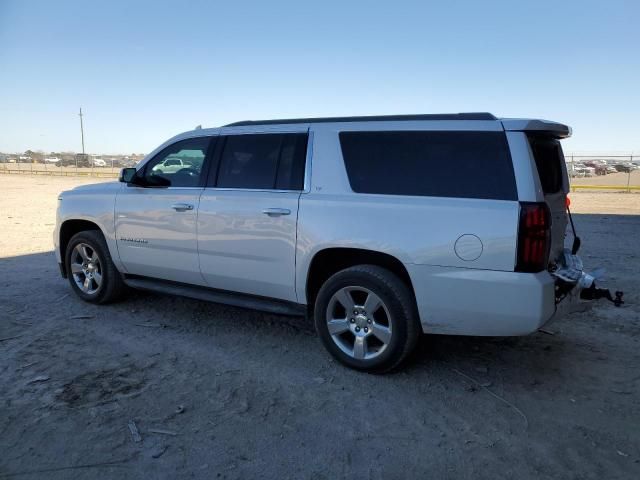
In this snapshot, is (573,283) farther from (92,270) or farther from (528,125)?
(92,270)

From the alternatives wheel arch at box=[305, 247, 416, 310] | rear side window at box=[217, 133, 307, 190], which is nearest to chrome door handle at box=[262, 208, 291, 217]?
rear side window at box=[217, 133, 307, 190]

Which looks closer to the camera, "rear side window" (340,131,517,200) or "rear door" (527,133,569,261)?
"rear side window" (340,131,517,200)

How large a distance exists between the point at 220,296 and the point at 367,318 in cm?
147

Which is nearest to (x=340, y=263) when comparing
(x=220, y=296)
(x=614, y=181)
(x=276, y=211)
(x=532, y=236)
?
(x=276, y=211)

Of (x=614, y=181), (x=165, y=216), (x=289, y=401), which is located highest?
(x=165, y=216)

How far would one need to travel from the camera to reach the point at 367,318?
3877mm

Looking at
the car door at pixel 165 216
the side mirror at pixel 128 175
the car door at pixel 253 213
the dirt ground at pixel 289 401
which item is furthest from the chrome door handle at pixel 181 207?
the dirt ground at pixel 289 401

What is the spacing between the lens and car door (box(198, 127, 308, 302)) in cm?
417

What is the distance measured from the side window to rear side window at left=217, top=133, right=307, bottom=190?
29 cm

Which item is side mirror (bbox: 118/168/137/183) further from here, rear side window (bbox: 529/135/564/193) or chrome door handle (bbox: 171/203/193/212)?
rear side window (bbox: 529/135/564/193)

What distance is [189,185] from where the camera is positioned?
15.9 ft

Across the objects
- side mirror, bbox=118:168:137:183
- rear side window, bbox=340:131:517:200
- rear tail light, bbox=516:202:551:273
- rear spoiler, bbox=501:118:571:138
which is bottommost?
rear tail light, bbox=516:202:551:273

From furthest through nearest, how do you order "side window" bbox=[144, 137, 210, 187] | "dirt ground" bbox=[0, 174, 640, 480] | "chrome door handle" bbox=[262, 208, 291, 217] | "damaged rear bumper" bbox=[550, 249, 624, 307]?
"side window" bbox=[144, 137, 210, 187], "chrome door handle" bbox=[262, 208, 291, 217], "damaged rear bumper" bbox=[550, 249, 624, 307], "dirt ground" bbox=[0, 174, 640, 480]

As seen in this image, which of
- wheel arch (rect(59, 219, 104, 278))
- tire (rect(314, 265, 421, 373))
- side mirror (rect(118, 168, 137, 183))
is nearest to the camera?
tire (rect(314, 265, 421, 373))
